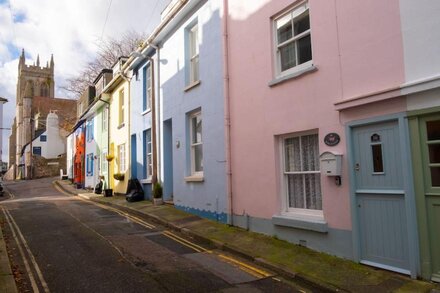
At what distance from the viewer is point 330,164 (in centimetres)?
636

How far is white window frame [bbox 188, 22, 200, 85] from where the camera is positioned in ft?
38.6

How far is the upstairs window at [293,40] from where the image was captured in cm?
737

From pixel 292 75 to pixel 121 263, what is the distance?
16.2 feet

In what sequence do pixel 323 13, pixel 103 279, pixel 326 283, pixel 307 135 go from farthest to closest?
pixel 307 135, pixel 323 13, pixel 103 279, pixel 326 283

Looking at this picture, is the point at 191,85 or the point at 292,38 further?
the point at 191,85

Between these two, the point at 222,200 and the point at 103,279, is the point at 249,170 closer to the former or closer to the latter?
the point at 222,200

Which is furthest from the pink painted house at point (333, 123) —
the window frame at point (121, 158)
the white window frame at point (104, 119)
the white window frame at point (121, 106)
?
the white window frame at point (104, 119)

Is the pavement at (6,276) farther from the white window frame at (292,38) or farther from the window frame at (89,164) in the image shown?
the window frame at (89,164)

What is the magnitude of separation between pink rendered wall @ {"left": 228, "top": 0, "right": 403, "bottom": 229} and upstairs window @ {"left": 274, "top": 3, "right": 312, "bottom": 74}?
0.66 ft

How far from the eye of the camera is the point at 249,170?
28.3 ft

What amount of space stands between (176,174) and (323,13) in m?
7.43

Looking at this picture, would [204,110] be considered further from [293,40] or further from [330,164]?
[330,164]

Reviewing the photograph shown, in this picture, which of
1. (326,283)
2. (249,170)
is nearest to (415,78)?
(326,283)

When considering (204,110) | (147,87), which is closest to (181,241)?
(204,110)
